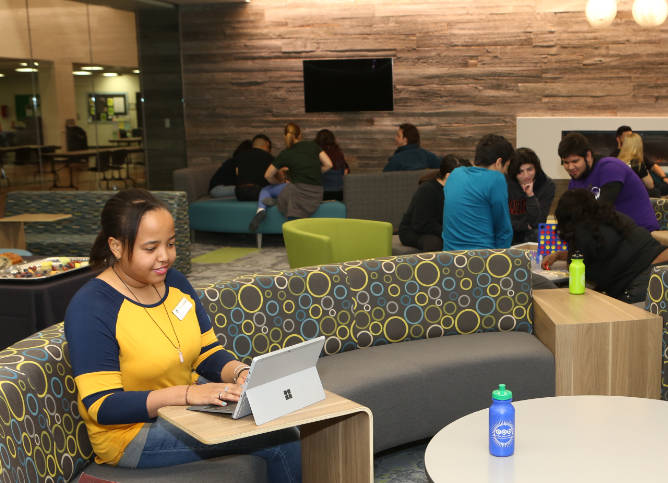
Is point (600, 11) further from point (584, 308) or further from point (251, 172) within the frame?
point (584, 308)

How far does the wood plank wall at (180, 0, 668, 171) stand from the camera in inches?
394

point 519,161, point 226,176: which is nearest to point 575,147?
point 519,161

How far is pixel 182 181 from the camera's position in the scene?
970cm

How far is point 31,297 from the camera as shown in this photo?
15.9 feet

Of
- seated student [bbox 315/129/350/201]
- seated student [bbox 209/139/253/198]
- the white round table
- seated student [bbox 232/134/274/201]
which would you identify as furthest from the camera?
seated student [bbox 209/139/253/198]

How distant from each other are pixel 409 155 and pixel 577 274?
5.22m

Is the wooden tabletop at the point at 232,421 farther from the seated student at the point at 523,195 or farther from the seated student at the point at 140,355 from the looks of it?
the seated student at the point at 523,195

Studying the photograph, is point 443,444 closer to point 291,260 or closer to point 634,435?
point 634,435

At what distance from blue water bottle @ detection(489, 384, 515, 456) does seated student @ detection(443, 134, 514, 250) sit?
255 cm

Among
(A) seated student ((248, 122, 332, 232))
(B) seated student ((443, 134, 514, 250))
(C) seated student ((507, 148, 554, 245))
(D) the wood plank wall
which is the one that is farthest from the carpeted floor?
(D) the wood plank wall

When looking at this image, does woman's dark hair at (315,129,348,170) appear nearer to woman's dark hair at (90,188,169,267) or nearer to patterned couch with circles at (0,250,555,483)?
patterned couch with circles at (0,250,555,483)

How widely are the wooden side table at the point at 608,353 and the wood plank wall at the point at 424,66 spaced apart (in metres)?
7.03

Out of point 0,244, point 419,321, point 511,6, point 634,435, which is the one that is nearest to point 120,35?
point 0,244

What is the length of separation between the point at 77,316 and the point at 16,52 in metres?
6.95
